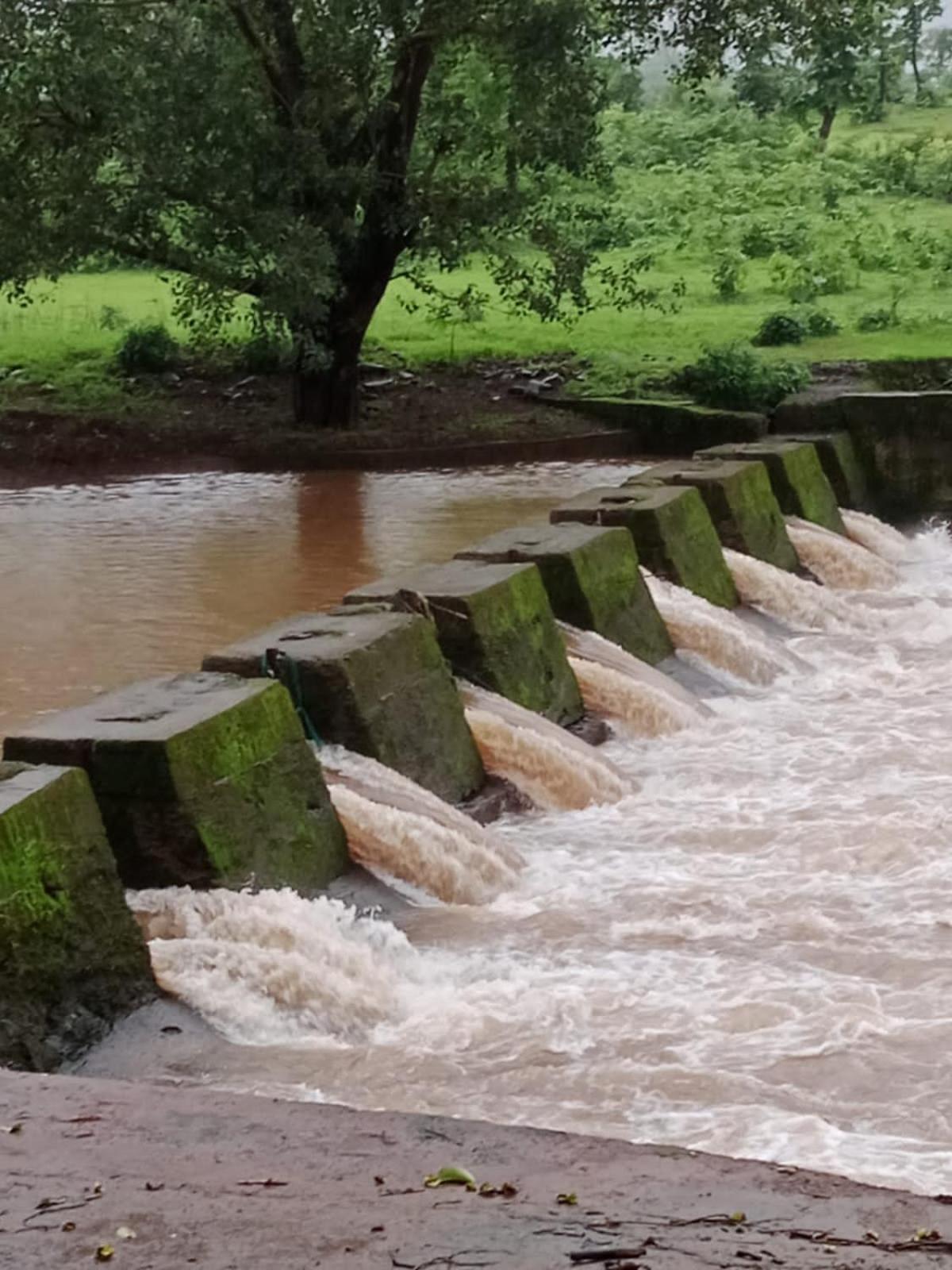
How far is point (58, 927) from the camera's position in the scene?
17.4 ft

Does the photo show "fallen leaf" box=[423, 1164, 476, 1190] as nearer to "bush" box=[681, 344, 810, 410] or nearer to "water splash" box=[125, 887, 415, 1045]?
"water splash" box=[125, 887, 415, 1045]

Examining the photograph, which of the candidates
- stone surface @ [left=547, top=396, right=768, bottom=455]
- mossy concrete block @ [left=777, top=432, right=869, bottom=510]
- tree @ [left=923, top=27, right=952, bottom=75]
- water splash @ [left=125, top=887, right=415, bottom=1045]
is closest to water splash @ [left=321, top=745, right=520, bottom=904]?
water splash @ [left=125, top=887, right=415, bottom=1045]

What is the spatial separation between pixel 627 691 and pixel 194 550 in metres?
4.84

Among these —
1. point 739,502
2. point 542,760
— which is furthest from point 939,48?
point 542,760

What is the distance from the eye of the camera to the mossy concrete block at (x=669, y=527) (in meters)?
11.6

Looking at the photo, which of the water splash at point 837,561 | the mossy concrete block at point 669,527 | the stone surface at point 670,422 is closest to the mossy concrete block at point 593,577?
the mossy concrete block at point 669,527

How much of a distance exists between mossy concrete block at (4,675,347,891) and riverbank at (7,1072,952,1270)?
2027mm

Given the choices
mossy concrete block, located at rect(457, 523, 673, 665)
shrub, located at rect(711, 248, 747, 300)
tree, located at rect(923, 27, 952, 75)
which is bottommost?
mossy concrete block, located at rect(457, 523, 673, 665)

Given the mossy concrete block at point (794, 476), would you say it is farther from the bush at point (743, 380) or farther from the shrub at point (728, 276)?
the shrub at point (728, 276)

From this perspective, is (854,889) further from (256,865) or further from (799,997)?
(256,865)

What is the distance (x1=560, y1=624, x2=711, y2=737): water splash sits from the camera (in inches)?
375

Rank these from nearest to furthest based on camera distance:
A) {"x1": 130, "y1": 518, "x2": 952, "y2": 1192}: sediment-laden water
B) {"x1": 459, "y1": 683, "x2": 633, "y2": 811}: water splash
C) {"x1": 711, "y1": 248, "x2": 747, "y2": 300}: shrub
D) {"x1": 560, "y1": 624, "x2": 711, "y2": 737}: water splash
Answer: {"x1": 130, "y1": 518, "x2": 952, "y2": 1192}: sediment-laden water → {"x1": 459, "y1": 683, "x2": 633, "y2": 811}: water splash → {"x1": 560, "y1": 624, "x2": 711, "y2": 737}: water splash → {"x1": 711, "y1": 248, "x2": 747, "y2": 300}: shrub

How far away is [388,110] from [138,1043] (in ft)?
48.7

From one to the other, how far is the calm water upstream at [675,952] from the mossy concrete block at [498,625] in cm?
45
